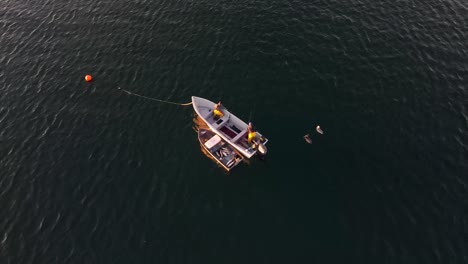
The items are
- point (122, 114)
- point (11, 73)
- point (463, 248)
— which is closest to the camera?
point (463, 248)

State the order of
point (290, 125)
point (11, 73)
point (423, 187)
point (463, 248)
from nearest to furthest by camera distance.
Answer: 1. point (463, 248)
2. point (423, 187)
3. point (290, 125)
4. point (11, 73)

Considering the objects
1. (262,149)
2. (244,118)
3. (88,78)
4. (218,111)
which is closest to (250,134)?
(262,149)

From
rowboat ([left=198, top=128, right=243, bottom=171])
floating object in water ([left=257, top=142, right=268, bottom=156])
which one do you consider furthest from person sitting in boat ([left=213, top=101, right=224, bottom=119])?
floating object in water ([left=257, top=142, right=268, bottom=156])

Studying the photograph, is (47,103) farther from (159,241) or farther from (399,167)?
(399,167)

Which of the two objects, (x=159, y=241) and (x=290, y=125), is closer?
(x=159, y=241)

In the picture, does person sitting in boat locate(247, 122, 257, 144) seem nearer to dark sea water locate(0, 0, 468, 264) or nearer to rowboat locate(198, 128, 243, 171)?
rowboat locate(198, 128, 243, 171)

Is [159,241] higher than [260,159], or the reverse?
[260,159]

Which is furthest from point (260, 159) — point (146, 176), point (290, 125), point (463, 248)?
point (463, 248)
